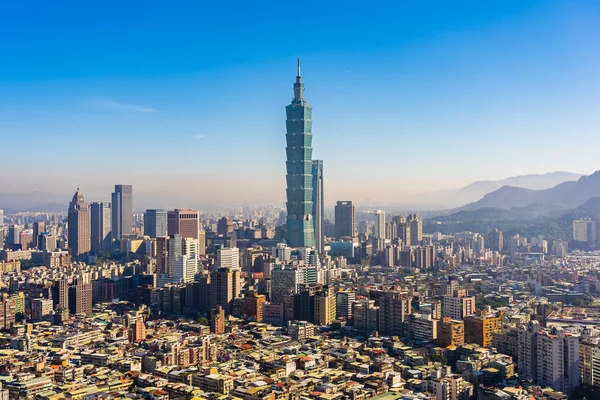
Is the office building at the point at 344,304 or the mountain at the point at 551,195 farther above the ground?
the mountain at the point at 551,195

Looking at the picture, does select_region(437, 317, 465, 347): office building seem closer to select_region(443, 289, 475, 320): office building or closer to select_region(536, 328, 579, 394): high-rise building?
select_region(443, 289, 475, 320): office building

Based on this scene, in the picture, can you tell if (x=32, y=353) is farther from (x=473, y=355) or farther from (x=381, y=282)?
(x=381, y=282)

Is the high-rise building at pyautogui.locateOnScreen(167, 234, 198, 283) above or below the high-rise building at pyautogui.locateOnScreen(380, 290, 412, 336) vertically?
above

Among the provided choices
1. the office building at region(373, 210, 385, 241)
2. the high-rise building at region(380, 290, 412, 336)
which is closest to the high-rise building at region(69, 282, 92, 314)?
the high-rise building at region(380, 290, 412, 336)

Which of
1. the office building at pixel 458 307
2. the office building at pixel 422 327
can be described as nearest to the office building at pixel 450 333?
the office building at pixel 422 327

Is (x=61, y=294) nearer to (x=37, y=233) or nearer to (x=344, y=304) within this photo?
(x=344, y=304)

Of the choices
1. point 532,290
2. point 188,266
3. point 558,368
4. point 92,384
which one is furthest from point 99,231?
point 558,368

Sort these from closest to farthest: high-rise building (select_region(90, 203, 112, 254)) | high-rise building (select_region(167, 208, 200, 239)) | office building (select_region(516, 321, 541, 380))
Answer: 1. office building (select_region(516, 321, 541, 380))
2. high-rise building (select_region(167, 208, 200, 239))
3. high-rise building (select_region(90, 203, 112, 254))

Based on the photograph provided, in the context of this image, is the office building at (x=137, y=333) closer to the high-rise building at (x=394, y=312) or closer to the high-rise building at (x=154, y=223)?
the high-rise building at (x=394, y=312)
